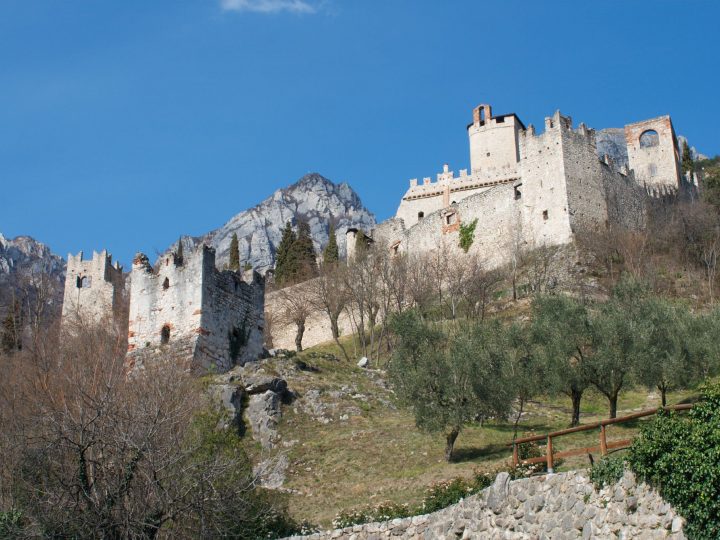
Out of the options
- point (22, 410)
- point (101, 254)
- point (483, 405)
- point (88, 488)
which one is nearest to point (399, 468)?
point (483, 405)

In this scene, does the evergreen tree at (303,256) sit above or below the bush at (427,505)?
above

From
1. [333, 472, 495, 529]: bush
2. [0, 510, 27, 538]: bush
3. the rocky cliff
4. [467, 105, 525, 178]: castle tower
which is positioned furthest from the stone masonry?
the rocky cliff

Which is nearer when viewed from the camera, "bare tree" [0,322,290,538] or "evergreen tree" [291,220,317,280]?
"bare tree" [0,322,290,538]

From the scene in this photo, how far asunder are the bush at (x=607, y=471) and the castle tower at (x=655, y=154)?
5082 cm

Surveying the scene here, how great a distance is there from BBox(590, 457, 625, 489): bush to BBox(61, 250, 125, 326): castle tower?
170 feet

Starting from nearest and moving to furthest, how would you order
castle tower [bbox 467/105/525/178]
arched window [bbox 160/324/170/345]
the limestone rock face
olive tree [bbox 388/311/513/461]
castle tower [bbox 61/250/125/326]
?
olive tree [bbox 388/311/513/461] → arched window [bbox 160/324/170/345] → castle tower [bbox 61/250/125/326] → castle tower [bbox 467/105/525/178] → the limestone rock face

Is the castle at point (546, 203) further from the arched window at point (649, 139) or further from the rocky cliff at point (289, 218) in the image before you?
the rocky cliff at point (289, 218)

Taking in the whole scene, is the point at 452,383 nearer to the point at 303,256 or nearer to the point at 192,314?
the point at 192,314

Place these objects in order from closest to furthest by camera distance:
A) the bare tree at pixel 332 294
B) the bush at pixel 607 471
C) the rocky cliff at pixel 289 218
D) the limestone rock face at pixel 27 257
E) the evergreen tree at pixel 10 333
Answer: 1. the bush at pixel 607 471
2. the evergreen tree at pixel 10 333
3. the bare tree at pixel 332 294
4. the limestone rock face at pixel 27 257
5. the rocky cliff at pixel 289 218

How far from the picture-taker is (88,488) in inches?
710

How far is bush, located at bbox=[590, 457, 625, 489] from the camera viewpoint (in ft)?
47.1

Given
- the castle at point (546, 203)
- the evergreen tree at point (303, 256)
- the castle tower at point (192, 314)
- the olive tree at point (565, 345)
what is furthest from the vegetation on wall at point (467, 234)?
the olive tree at point (565, 345)

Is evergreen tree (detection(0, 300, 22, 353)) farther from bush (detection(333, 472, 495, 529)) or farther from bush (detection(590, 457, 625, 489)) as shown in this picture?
bush (detection(590, 457, 625, 489))

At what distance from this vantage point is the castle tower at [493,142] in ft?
229
